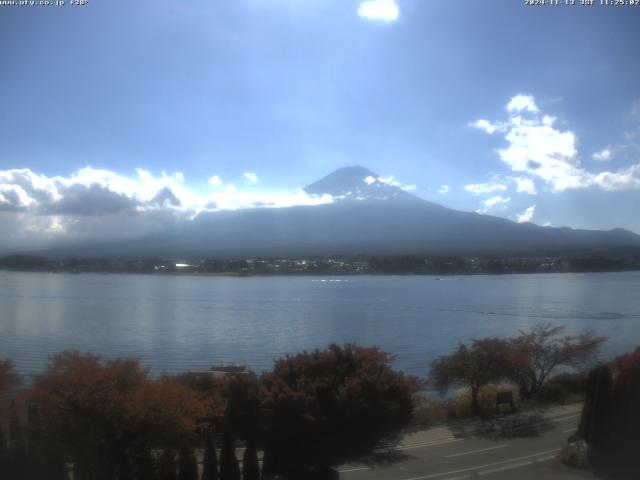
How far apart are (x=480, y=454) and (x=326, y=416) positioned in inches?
82.6

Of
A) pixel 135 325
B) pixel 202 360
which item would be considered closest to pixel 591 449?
pixel 202 360

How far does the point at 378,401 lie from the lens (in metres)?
6.54

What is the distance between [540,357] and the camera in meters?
12.2

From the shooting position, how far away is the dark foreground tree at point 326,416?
6340 millimetres

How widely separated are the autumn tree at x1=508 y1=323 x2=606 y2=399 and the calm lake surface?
289 centimetres

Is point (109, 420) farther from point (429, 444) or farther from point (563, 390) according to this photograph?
point (563, 390)

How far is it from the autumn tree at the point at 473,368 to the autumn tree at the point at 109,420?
6.32 metres

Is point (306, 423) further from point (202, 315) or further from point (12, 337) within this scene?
point (202, 315)

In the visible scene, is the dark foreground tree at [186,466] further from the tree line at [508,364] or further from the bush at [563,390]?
the bush at [563,390]

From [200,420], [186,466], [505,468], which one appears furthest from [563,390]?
[186,466]

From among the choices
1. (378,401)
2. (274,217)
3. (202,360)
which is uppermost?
(274,217)

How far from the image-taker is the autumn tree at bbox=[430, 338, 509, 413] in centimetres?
1104

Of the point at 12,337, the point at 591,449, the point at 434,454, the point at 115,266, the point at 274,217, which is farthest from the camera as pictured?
the point at 274,217

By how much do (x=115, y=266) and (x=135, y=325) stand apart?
26981 millimetres
